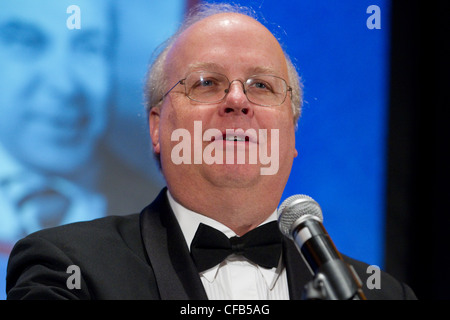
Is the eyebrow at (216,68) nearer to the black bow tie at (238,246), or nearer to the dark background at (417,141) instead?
the black bow tie at (238,246)

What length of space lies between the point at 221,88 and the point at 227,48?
5.7 inches

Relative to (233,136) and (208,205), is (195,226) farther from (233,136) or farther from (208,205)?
(233,136)

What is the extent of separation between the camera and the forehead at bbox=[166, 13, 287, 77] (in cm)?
189

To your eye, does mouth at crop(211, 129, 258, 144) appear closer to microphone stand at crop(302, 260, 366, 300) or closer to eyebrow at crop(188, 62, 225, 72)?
eyebrow at crop(188, 62, 225, 72)

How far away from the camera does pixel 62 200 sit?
212 centimetres

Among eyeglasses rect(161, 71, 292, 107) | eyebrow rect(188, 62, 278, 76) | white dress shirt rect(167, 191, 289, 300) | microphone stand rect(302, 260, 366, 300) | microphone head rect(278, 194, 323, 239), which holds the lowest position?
white dress shirt rect(167, 191, 289, 300)

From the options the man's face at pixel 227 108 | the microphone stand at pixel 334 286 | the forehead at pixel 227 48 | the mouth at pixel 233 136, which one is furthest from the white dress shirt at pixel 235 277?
the microphone stand at pixel 334 286

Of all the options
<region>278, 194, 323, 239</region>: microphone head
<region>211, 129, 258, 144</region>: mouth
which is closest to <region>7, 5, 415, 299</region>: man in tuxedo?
<region>211, 129, 258, 144</region>: mouth

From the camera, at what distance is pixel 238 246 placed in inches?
69.7

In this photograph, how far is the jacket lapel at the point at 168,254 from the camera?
1592 millimetres

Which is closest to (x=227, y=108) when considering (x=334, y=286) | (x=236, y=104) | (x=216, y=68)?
(x=236, y=104)

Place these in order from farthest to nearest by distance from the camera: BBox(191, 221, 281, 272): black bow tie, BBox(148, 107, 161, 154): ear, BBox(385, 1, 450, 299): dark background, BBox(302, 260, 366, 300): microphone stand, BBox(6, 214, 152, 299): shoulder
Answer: BBox(385, 1, 450, 299): dark background → BBox(148, 107, 161, 154): ear → BBox(191, 221, 281, 272): black bow tie → BBox(6, 214, 152, 299): shoulder → BBox(302, 260, 366, 300): microphone stand

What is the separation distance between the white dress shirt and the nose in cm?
38

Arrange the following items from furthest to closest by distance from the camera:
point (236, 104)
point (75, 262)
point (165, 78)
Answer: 1. point (165, 78)
2. point (236, 104)
3. point (75, 262)
